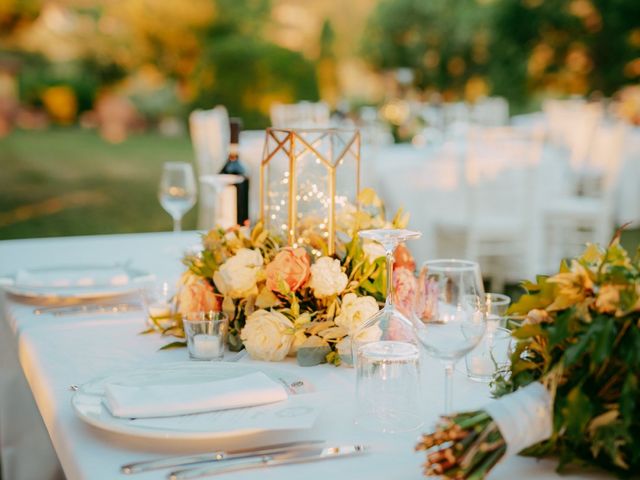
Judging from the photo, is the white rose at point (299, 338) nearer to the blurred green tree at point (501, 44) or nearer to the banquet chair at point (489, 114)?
the banquet chair at point (489, 114)

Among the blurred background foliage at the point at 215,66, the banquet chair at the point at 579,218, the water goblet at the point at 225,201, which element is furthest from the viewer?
the blurred background foliage at the point at 215,66

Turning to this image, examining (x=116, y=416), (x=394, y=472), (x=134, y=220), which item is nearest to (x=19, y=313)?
(x=116, y=416)

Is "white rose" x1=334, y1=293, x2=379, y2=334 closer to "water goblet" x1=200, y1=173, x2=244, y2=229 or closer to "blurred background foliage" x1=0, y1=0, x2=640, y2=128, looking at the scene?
"water goblet" x1=200, y1=173, x2=244, y2=229

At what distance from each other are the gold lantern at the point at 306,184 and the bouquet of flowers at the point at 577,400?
1.92 feet

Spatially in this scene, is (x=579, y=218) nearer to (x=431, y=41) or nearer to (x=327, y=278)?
(x=327, y=278)

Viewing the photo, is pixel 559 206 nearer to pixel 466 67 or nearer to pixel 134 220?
pixel 134 220

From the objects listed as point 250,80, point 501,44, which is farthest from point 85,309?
point 501,44

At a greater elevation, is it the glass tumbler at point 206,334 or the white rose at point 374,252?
the white rose at point 374,252

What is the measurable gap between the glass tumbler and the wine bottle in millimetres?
518

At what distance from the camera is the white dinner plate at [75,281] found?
1840mm

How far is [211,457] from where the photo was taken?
1.02 meters

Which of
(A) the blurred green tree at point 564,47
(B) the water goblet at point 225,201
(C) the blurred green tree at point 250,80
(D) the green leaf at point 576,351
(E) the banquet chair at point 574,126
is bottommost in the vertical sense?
(D) the green leaf at point 576,351

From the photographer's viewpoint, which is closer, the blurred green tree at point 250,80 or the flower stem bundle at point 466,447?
the flower stem bundle at point 466,447

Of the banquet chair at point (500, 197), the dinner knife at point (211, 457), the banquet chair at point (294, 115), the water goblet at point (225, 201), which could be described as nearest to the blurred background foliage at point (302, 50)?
the banquet chair at point (294, 115)
